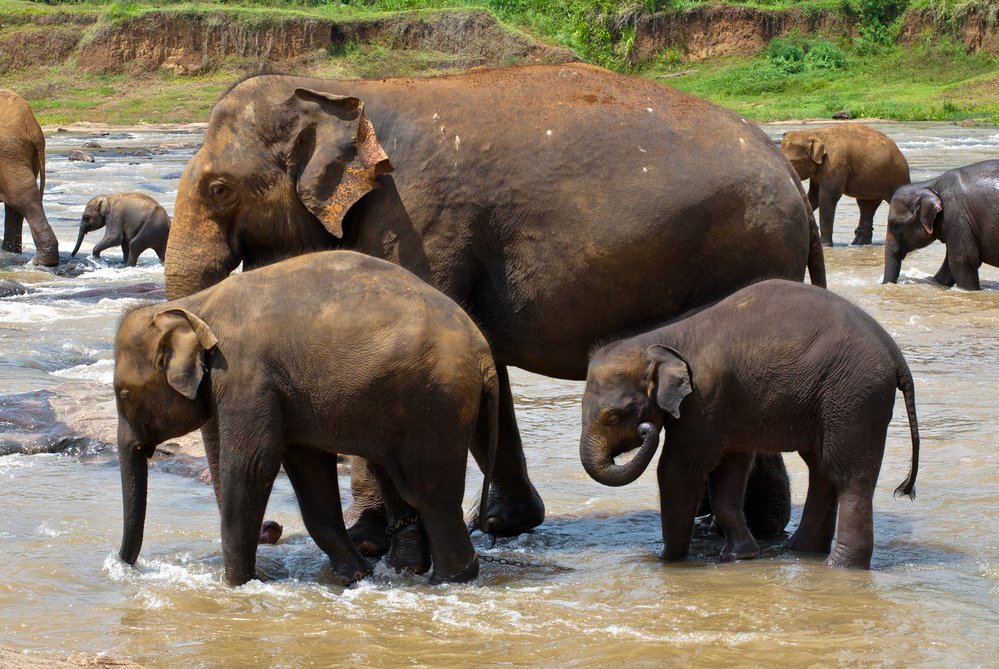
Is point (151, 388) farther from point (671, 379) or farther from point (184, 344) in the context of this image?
A: point (671, 379)

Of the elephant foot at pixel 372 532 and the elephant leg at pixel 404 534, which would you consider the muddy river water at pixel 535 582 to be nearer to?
the elephant leg at pixel 404 534

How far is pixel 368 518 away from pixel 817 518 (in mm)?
1996

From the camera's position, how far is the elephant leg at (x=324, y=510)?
20.2 ft

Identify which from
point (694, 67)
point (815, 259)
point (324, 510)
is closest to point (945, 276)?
point (815, 259)

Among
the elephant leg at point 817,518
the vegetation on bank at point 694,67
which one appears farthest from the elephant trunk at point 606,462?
the vegetation on bank at point 694,67

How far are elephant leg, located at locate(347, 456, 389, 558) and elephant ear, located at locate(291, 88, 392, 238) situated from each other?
3.78ft

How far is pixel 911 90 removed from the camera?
52.1 meters

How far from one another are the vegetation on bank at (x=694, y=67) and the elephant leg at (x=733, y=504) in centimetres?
4283

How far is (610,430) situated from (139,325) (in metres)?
1.96

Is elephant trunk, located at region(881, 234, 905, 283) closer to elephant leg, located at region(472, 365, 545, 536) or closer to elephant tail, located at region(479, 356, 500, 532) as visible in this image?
elephant leg, located at region(472, 365, 545, 536)

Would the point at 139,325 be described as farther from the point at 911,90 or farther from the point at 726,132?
the point at 911,90

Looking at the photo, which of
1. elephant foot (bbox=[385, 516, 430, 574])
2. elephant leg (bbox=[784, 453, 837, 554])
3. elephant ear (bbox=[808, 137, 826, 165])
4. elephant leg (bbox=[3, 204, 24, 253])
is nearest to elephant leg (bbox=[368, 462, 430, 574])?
elephant foot (bbox=[385, 516, 430, 574])

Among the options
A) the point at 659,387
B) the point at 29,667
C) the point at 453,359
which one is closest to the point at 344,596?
the point at 453,359

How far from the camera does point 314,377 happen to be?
224 inches
